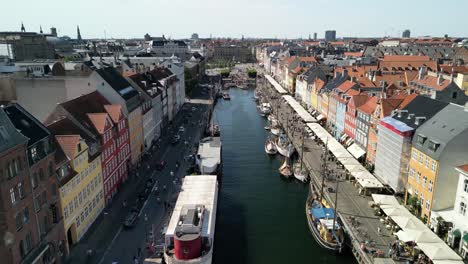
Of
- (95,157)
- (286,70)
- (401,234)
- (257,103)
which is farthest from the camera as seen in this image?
(286,70)

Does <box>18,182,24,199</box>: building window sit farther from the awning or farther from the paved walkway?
the awning

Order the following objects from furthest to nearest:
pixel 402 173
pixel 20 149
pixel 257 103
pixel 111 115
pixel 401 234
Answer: pixel 257 103 → pixel 111 115 → pixel 402 173 → pixel 401 234 → pixel 20 149

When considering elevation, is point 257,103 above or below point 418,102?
below

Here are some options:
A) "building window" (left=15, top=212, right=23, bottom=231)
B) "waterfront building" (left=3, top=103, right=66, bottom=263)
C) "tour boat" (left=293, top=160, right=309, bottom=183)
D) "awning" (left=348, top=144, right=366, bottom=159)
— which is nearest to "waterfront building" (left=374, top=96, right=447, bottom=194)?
"awning" (left=348, top=144, right=366, bottom=159)

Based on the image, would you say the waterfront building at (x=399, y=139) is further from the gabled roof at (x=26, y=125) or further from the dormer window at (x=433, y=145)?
the gabled roof at (x=26, y=125)

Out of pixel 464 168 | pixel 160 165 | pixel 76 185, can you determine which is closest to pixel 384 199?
pixel 464 168

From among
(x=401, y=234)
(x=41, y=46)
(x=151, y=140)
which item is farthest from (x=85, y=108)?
(x=41, y=46)

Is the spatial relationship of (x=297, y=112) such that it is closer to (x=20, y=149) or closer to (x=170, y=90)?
(x=170, y=90)
